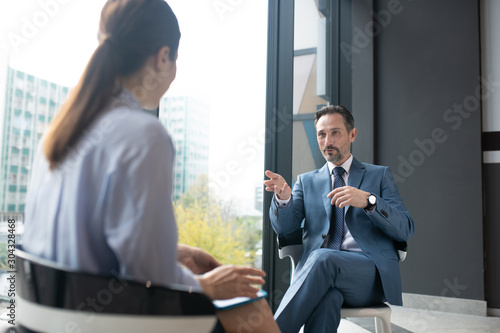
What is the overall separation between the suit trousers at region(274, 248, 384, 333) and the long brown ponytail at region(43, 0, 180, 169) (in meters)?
1.30

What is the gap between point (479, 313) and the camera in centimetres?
358

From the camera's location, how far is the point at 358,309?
1854mm

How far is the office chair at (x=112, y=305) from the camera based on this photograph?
24.0 inches

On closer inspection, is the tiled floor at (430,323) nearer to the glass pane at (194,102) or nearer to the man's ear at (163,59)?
the glass pane at (194,102)

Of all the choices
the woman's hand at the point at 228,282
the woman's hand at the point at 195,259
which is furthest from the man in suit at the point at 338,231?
the woman's hand at the point at 228,282

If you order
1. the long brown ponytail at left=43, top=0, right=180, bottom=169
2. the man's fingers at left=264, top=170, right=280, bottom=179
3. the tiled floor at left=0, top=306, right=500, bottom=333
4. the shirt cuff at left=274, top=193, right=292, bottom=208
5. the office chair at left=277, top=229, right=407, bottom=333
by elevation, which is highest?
the long brown ponytail at left=43, top=0, right=180, bottom=169

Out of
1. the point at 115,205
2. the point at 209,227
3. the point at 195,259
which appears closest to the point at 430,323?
the point at 209,227

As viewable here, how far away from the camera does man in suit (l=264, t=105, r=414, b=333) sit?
5.90 feet

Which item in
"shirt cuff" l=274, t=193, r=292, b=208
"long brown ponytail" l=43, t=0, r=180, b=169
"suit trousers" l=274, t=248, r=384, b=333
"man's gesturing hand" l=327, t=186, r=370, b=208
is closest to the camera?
"long brown ponytail" l=43, t=0, r=180, b=169

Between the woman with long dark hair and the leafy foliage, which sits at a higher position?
the woman with long dark hair

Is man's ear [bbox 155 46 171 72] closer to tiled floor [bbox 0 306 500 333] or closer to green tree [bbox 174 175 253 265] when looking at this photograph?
green tree [bbox 174 175 253 265]

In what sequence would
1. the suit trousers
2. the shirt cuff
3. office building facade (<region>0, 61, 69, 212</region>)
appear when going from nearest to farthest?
office building facade (<region>0, 61, 69, 212</region>), the suit trousers, the shirt cuff

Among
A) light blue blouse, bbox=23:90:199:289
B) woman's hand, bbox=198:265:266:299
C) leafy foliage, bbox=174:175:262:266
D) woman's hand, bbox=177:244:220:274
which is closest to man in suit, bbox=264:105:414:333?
leafy foliage, bbox=174:175:262:266

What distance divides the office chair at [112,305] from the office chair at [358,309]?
4.56 ft
